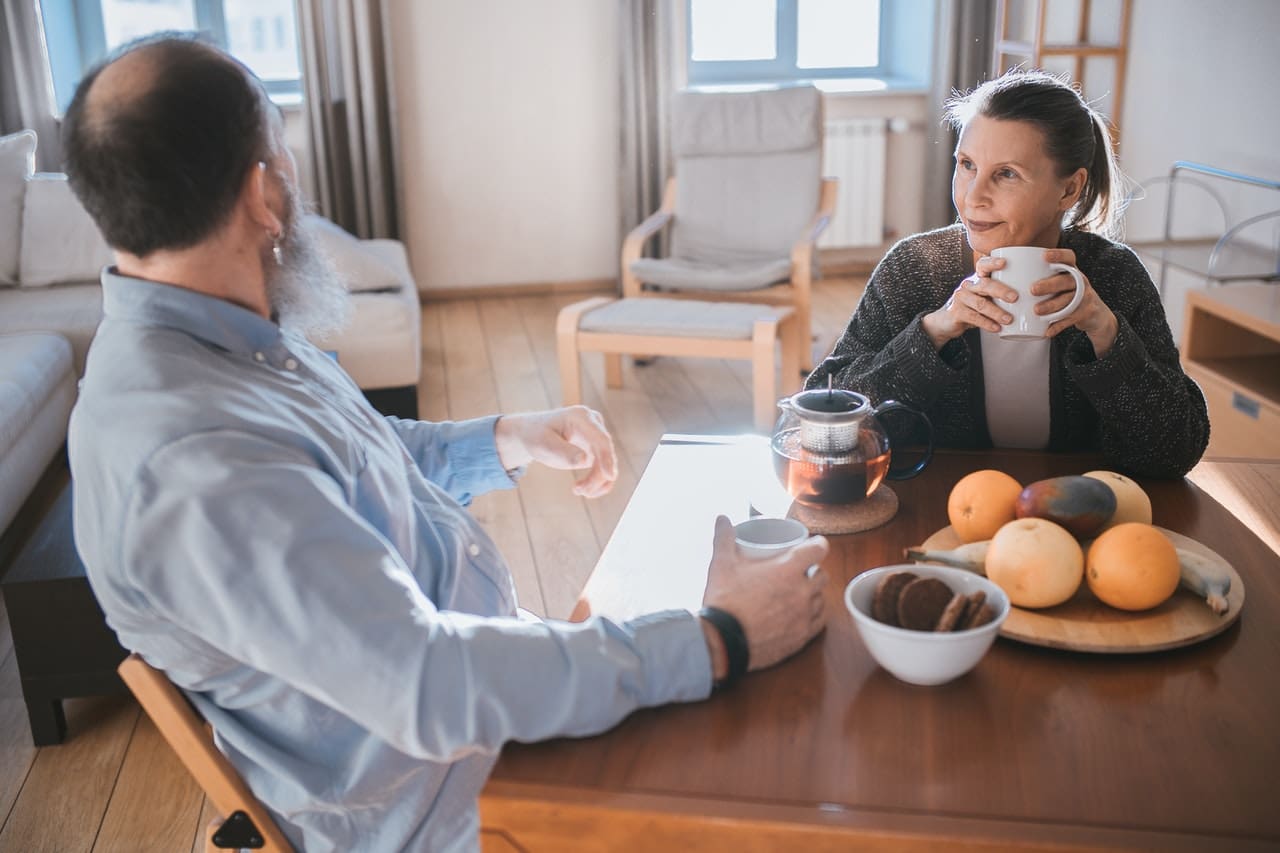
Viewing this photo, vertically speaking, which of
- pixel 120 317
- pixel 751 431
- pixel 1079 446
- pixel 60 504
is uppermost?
pixel 120 317

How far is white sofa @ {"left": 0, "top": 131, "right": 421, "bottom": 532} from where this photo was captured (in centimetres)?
303

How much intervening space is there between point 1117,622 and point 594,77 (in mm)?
4583

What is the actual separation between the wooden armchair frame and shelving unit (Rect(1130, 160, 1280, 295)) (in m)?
1.01

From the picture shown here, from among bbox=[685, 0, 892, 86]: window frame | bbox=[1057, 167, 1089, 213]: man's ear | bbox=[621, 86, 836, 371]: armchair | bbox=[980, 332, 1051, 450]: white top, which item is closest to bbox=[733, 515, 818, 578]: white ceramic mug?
bbox=[980, 332, 1051, 450]: white top

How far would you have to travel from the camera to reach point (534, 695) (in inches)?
35.6

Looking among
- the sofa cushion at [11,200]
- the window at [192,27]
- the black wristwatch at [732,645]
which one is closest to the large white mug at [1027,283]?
the black wristwatch at [732,645]

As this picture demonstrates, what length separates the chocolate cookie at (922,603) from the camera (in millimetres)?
957

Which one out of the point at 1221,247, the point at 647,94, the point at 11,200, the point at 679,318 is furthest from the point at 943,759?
the point at 647,94

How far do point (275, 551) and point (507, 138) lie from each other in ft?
15.1

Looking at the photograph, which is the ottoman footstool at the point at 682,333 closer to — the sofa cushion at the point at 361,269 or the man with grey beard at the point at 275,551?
the sofa cushion at the point at 361,269

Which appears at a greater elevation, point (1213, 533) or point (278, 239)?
point (278, 239)

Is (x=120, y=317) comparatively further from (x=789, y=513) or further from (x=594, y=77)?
(x=594, y=77)

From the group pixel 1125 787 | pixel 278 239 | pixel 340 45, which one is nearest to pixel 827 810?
pixel 1125 787

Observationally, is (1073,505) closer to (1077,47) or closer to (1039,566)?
(1039,566)
